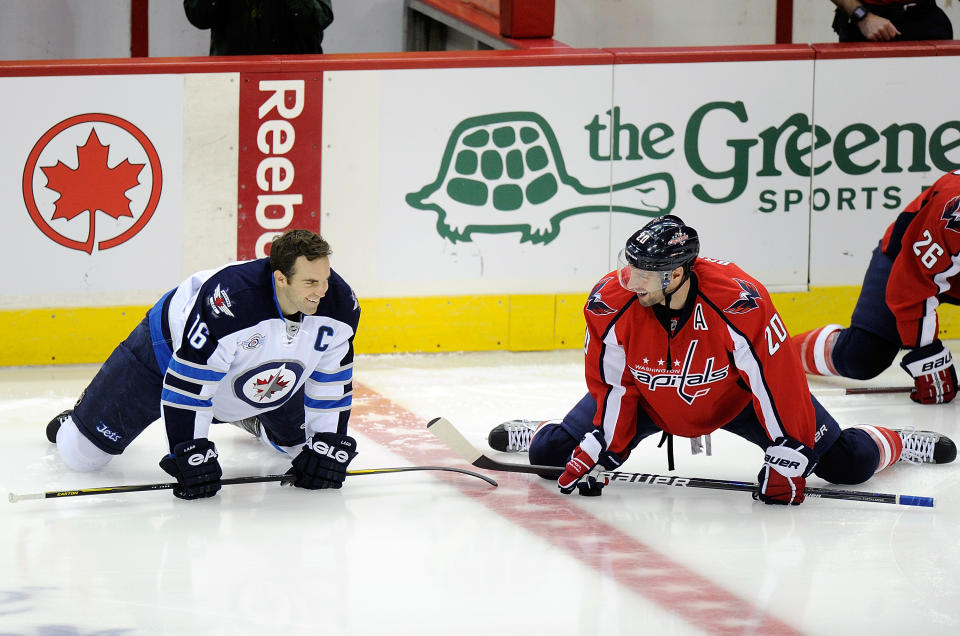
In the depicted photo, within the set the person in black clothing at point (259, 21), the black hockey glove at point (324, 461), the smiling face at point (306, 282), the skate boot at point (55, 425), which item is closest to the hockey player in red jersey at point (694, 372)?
the black hockey glove at point (324, 461)

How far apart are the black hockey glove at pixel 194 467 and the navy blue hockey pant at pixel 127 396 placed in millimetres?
302

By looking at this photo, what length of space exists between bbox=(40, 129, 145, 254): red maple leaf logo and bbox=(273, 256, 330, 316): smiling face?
1994mm

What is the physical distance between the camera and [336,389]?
411 cm

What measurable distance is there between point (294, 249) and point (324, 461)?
0.68 m

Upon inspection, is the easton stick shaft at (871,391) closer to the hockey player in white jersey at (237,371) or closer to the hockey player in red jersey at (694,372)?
the hockey player in red jersey at (694,372)

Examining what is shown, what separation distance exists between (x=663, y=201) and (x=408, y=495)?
2.45 m

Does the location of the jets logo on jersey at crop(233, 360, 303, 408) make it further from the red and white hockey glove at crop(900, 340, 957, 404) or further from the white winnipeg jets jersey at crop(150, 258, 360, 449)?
the red and white hockey glove at crop(900, 340, 957, 404)

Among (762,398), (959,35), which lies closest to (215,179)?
(762,398)

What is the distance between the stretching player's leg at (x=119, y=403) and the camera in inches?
164

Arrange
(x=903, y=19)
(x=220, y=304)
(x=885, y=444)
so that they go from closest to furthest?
(x=220, y=304) → (x=885, y=444) → (x=903, y=19)

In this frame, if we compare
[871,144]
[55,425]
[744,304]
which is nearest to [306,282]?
[744,304]

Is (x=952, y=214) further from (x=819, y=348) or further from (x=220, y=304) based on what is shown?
(x=220, y=304)

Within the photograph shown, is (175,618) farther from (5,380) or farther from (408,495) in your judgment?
(5,380)

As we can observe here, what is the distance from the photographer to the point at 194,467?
12.9 feet
